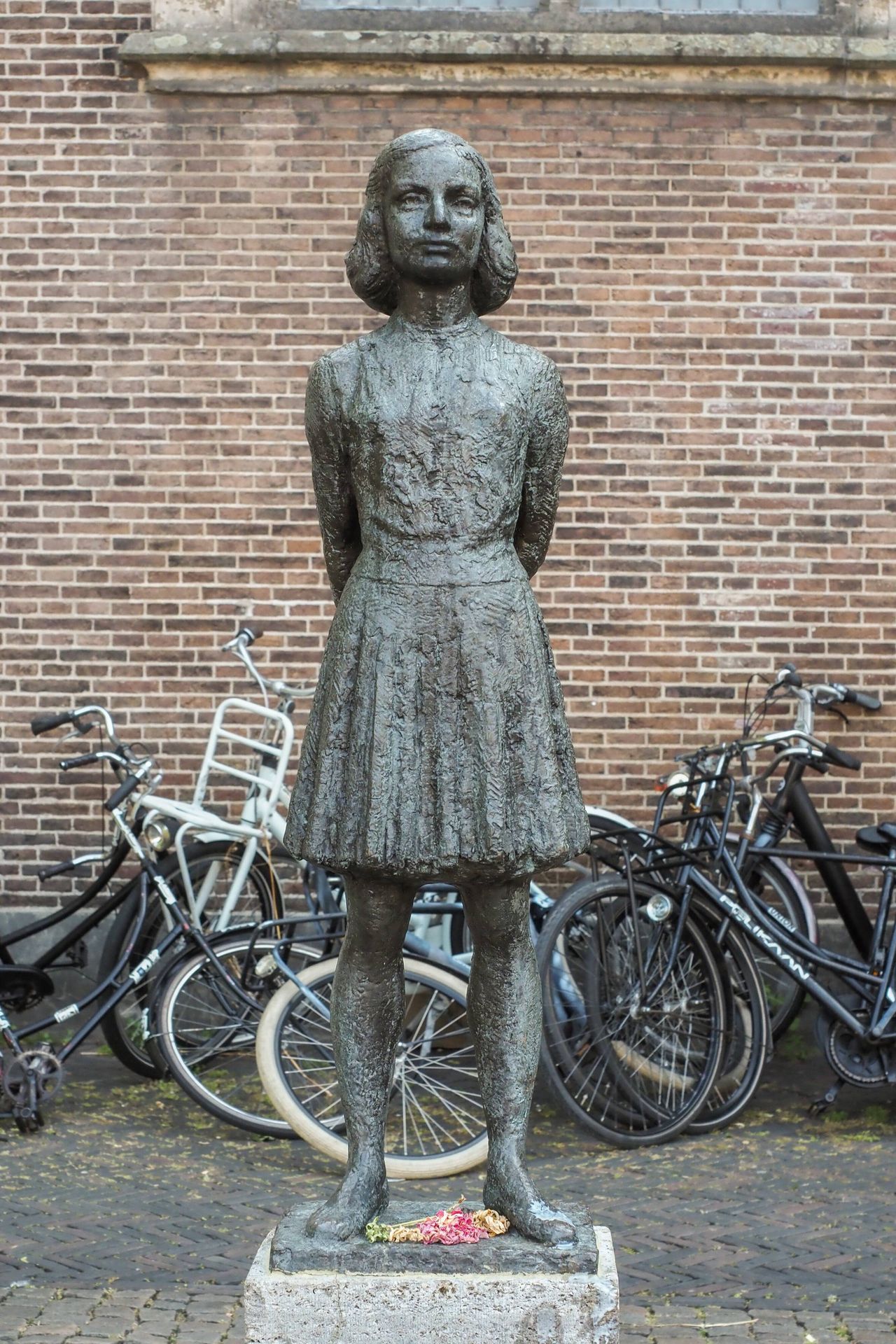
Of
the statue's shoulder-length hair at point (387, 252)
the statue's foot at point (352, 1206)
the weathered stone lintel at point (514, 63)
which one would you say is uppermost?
the weathered stone lintel at point (514, 63)

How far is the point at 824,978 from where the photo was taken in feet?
25.0

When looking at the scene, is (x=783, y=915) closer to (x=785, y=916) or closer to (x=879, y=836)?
(x=785, y=916)

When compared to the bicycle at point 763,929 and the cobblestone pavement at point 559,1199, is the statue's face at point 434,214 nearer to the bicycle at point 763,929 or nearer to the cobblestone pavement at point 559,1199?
the cobblestone pavement at point 559,1199

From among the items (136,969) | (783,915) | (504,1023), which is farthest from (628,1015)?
(504,1023)

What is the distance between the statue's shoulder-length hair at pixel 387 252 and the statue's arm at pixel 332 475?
0.22m

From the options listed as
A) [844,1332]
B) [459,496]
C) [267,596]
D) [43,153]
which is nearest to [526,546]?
[459,496]

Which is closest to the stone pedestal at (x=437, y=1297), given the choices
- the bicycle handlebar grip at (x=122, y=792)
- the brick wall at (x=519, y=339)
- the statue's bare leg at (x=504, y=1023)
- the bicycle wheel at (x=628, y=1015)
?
the statue's bare leg at (x=504, y=1023)

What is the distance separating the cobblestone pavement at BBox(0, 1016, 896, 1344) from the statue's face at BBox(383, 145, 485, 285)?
2706 mm

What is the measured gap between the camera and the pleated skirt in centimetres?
356

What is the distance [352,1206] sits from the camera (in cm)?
369

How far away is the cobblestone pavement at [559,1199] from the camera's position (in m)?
4.67

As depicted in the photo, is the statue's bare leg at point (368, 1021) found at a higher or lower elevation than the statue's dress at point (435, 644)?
lower

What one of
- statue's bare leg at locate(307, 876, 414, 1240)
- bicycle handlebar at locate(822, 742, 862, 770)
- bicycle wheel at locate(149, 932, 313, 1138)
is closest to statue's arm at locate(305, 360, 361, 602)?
statue's bare leg at locate(307, 876, 414, 1240)

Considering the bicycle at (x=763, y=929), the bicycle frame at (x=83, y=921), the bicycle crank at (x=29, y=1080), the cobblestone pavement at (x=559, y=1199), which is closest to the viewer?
the cobblestone pavement at (x=559, y=1199)
